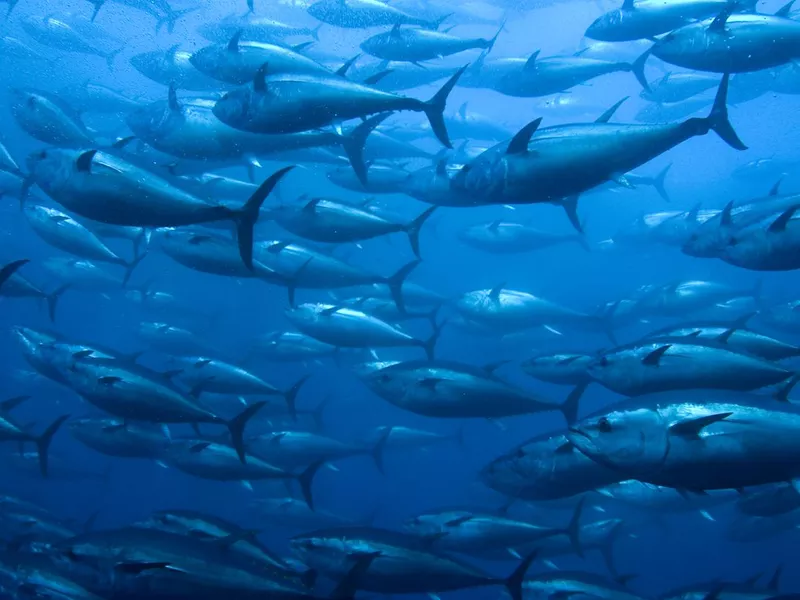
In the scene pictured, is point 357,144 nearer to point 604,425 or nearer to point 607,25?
point 607,25

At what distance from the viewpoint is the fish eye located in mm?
2551

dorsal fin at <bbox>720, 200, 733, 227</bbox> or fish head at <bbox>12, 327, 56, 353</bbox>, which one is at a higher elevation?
dorsal fin at <bbox>720, 200, 733, 227</bbox>

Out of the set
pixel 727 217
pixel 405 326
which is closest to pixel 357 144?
pixel 727 217

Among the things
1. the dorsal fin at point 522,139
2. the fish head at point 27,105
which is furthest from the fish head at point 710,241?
the fish head at point 27,105

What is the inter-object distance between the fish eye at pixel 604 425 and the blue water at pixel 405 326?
458 inches

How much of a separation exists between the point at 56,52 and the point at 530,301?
63.5ft

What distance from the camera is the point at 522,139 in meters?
2.88

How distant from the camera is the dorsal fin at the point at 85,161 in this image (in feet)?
9.45

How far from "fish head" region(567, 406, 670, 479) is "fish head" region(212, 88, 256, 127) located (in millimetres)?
2659

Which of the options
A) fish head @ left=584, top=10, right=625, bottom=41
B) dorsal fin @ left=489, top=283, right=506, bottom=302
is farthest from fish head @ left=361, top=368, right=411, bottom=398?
dorsal fin @ left=489, top=283, right=506, bottom=302

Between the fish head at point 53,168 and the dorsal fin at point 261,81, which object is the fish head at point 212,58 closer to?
the dorsal fin at point 261,81

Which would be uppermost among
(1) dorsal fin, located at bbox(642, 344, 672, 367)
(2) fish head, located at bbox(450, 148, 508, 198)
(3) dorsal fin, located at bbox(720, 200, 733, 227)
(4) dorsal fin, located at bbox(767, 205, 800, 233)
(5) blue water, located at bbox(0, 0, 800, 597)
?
(2) fish head, located at bbox(450, 148, 508, 198)

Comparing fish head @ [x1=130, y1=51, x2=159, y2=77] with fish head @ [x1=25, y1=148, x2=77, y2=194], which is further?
fish head @ [x1=130, y1=51, x2=159, y2=77]

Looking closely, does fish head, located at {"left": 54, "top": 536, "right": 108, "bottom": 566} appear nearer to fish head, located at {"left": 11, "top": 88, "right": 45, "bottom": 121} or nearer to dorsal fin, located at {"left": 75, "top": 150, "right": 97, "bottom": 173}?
dorsal fin, located at {"left": 75, "top": 150, "right": 97, "bottom": 173}
